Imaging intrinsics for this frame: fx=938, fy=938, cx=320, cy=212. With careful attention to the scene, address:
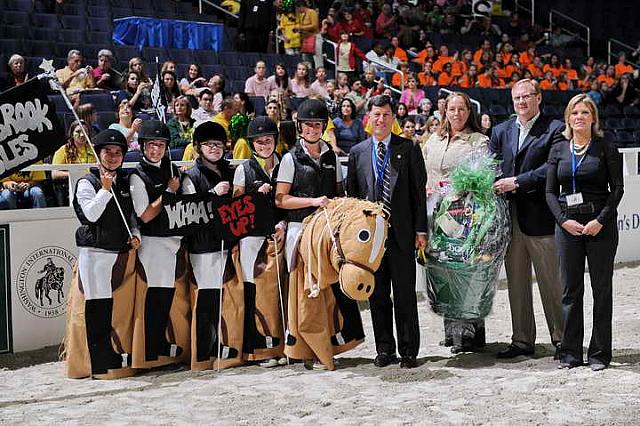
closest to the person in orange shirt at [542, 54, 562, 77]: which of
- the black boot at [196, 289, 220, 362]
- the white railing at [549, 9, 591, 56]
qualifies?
the white railing at [549, 9, 591, 56]

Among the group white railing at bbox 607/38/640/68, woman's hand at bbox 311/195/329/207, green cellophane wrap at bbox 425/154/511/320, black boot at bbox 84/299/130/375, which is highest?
white railing at bbox 607/38/640/68

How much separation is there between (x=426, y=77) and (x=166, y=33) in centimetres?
494

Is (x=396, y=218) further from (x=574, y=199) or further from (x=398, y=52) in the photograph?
(x=398, y=52)

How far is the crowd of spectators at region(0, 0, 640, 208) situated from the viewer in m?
9.17

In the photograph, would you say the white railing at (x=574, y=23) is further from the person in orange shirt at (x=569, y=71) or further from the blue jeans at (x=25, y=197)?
the blue jeans at (x=25, y=197)

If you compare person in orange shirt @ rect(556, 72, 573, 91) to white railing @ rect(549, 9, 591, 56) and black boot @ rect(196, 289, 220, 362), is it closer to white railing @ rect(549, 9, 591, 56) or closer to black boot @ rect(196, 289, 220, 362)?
white railing @ rect(549, 9, 591, 56)

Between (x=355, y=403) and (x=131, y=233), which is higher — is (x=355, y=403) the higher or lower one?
the lower one

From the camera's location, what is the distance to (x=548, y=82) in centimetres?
1928

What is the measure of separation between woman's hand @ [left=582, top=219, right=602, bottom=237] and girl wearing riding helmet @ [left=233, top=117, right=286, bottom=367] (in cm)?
194

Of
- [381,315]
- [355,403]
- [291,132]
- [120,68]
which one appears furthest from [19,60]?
[355,403]

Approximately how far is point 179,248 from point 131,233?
346 mm

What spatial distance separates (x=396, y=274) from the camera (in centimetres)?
600

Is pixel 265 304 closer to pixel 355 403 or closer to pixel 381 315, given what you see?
pixel 381 315

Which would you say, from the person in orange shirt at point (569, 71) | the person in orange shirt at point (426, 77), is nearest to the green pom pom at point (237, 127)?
the person in orange shirt at point (426, 77)
